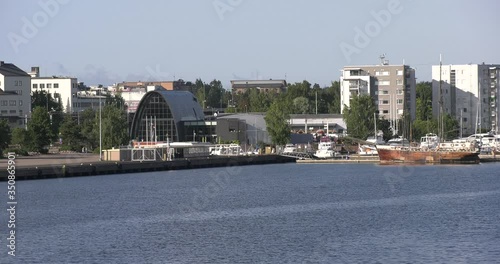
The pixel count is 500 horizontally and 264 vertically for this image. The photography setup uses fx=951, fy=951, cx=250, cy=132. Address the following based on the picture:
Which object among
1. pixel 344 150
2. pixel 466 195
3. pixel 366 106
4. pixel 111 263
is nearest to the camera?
pixel 111 263

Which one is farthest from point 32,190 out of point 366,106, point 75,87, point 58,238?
point 75,87

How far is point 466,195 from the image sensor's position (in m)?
63.5

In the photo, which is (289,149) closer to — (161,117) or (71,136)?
(161,117)

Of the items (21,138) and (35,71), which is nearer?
(21,138)

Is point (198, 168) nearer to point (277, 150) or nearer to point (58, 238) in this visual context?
point (277, 150)

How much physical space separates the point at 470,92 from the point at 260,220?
12221 centimetres

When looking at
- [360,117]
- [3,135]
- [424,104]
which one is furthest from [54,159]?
[424,104]

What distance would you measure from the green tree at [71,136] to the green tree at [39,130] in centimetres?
560

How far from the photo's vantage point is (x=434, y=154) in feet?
322

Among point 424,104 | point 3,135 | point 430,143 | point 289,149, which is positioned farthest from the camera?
point 424,104

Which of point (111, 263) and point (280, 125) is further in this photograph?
point (280, 125)

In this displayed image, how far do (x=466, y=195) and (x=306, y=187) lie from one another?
1372 cm

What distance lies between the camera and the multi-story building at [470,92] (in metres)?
164

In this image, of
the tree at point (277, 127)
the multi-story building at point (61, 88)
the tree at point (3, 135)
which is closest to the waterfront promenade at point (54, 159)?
the tree at point (3, 135)
